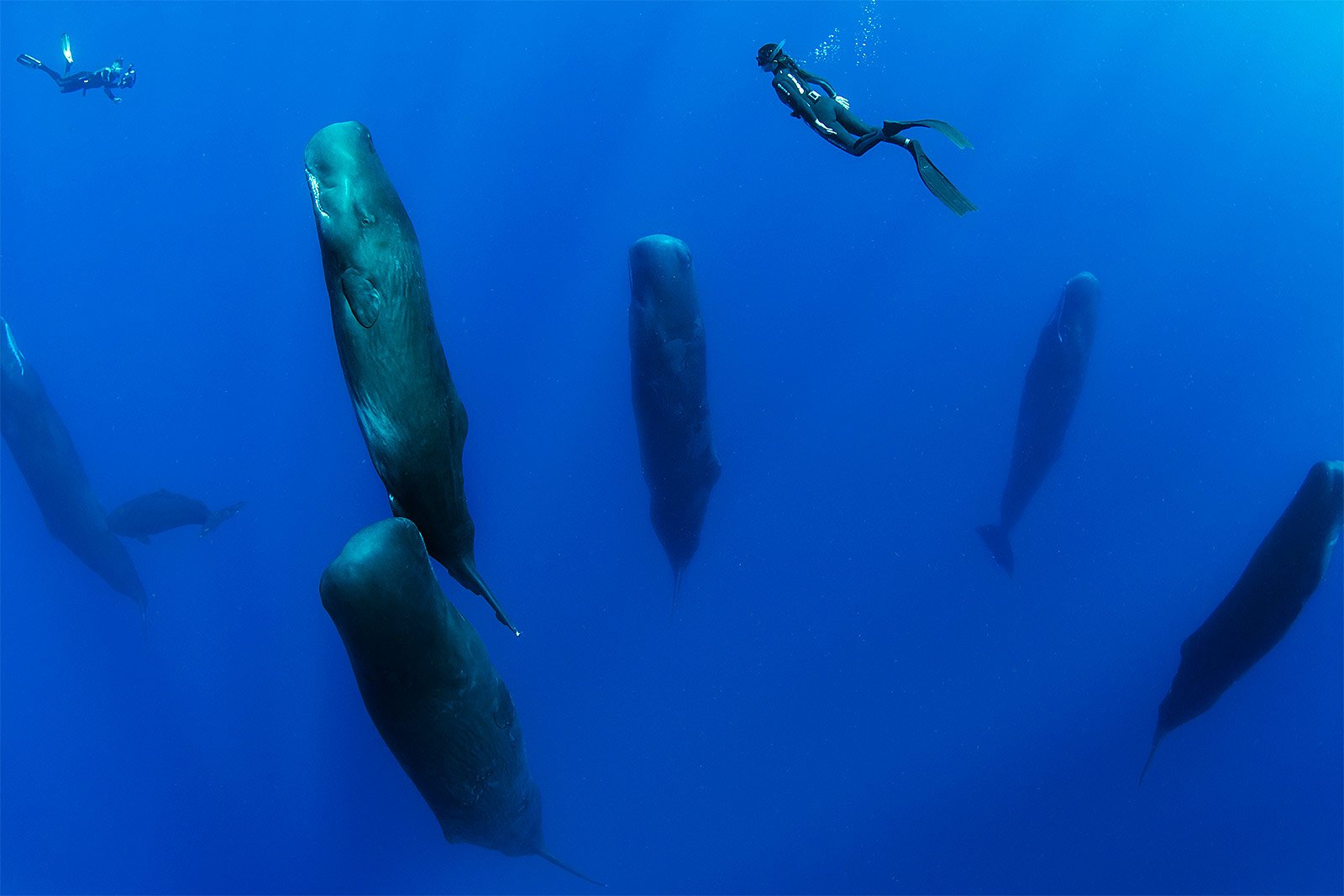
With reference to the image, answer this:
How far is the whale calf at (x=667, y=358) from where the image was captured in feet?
18.4

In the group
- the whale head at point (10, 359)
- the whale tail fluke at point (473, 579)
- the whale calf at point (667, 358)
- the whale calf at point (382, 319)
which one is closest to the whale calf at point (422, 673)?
the whale tail fluke at point (473, 579)

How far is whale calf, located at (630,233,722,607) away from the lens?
5.61m

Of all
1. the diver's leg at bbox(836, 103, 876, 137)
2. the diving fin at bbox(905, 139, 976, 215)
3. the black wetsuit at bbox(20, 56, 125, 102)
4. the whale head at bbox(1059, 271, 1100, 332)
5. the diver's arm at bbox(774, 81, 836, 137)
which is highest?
the black wetsuit at bbox(20, 56, 125, 102)

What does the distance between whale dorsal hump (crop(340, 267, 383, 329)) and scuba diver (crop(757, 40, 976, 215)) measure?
58.5 inches

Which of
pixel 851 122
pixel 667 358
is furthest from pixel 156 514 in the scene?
pixel 851 122

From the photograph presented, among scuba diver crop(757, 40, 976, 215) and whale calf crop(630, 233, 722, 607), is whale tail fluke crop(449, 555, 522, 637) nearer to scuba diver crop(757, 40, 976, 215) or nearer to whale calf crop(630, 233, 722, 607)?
scuba diver crop(757, 40, 976, 215)

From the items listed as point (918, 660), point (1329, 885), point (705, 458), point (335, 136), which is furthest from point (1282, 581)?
point (1329, 885)

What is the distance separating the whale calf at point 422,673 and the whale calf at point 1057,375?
5728 mm

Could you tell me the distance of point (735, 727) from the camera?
886 cm

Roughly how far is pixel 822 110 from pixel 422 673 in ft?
7.50

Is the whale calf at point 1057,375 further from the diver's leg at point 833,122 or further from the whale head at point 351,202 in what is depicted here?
the whale head at point 351,202

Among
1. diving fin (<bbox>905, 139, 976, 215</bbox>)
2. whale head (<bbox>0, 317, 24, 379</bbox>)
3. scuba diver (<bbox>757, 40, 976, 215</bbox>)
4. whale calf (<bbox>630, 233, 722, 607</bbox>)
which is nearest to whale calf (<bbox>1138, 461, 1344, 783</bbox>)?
whale calf (<bbox>630, 233, 722, 607</bbox>)

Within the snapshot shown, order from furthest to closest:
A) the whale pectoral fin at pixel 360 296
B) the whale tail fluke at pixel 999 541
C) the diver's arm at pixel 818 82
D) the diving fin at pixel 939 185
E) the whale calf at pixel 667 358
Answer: the whale tail fluke at pixel 999 541 → the whale calf at pixel 667 358 → the diver's arm at pixel 818 82 → the diving fin at pixel 939 185 → the whale pectoral fin at pixel 360 296

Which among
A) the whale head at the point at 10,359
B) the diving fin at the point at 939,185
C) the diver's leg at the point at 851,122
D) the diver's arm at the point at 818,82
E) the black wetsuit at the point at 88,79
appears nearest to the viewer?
the diving fin at the point at 939,185
